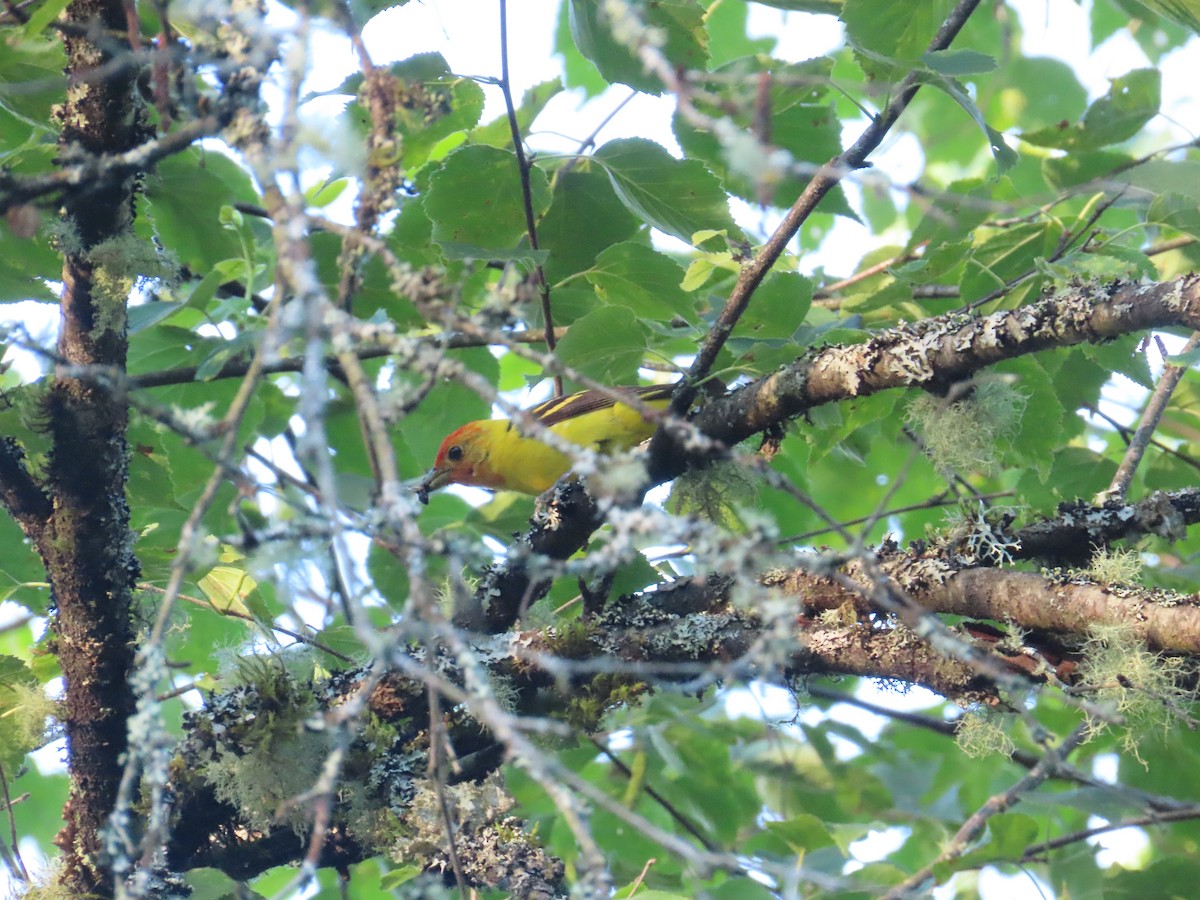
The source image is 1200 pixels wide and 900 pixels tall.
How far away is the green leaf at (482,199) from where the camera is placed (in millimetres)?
3121

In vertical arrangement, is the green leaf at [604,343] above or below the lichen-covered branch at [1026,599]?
above

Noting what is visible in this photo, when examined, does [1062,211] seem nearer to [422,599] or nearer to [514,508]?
[514,508]

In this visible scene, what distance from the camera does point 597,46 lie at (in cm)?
300

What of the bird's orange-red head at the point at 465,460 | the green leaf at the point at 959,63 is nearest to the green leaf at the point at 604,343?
the green leaf at the point at 959,63

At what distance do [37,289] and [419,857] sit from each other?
82.5 inches

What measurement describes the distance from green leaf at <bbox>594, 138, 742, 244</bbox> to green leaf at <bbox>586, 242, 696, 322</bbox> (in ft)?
0.34

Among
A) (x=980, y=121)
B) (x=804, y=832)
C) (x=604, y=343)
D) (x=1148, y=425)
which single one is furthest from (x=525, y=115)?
(x=804, y=832)

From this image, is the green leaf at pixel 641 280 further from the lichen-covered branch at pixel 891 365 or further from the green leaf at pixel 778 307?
the lichen-covered branch at pixel 891 365

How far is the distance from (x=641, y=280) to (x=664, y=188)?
0.29 meters

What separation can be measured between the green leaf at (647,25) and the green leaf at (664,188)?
7.3 inches

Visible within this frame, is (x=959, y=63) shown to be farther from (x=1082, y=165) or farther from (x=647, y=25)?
(x=1082, y=165)

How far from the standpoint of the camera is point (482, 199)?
319 cm

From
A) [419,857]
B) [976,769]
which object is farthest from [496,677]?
[976,769]

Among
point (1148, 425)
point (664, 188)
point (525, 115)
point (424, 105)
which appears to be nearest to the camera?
point (424, 105)
